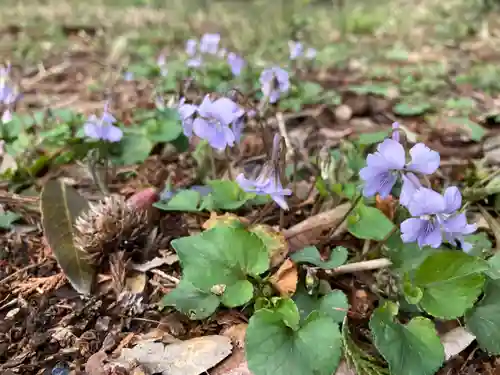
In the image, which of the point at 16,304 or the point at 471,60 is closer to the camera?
the point at 16,304

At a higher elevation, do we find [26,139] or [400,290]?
Answer: [26,139]

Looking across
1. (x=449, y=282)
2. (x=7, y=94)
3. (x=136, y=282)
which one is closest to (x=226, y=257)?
(x=136, y=282)

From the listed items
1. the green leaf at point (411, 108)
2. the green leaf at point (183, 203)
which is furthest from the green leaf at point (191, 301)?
the green leaf at point (411, 108)

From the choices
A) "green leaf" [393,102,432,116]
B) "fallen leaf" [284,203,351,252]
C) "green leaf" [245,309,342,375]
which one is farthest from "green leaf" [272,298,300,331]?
"green leaf" [393,102,432,116]

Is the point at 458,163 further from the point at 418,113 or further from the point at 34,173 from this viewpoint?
the point at 34,173

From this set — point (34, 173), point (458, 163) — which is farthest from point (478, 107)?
point (34, 173)

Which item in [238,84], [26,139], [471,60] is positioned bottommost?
[471,60]

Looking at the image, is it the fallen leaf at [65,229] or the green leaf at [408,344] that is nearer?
the green leaf at [408,344]

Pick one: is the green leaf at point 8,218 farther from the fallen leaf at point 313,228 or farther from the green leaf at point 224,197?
the fallen leaf at point 313,228
